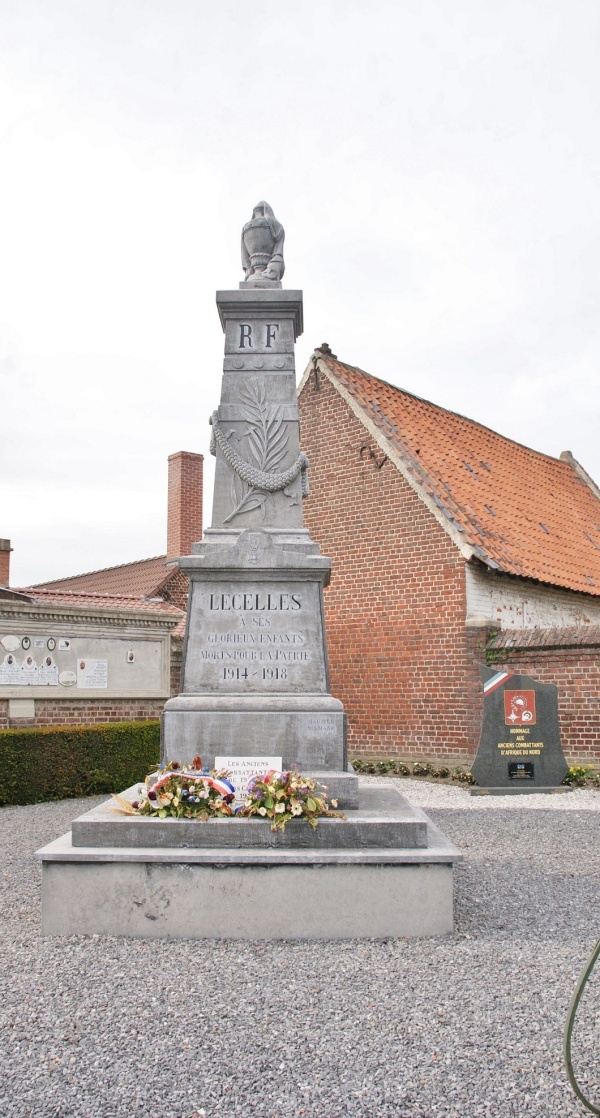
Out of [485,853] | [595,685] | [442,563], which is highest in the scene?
[442,563]

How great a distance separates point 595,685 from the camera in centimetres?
1159

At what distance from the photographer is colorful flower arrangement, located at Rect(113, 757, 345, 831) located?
16.3ft

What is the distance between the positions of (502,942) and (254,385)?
3.96 m

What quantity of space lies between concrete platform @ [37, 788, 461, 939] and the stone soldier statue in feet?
13.7

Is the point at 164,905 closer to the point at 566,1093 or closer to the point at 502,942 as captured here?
the point at 502,942

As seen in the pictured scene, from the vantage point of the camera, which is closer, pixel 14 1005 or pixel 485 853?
pixel 14 1005

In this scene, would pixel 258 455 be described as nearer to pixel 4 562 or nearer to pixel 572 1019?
pixel 572 1019

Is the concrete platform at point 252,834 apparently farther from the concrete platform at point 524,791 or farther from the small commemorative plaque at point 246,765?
the concrete platform at point 524,791

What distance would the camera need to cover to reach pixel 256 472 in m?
6.38

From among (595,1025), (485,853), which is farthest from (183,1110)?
(485,853)

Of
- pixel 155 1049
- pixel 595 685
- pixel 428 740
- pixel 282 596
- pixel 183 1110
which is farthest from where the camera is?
pixel 428 740

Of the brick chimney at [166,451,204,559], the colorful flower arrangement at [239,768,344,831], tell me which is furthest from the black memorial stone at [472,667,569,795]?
the brick chimney at [166,451,204,559]

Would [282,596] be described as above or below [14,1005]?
above

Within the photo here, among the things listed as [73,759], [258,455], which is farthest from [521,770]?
[258,455]
